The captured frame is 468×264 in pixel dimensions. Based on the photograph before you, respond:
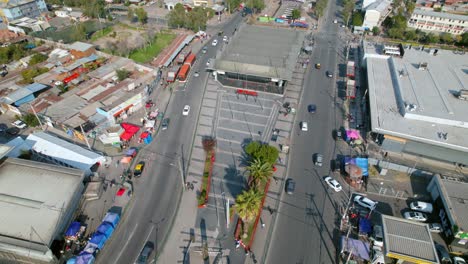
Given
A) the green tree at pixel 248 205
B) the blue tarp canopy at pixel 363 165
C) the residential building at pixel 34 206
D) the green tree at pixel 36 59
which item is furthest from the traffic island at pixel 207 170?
the green tree at pixel 36 59

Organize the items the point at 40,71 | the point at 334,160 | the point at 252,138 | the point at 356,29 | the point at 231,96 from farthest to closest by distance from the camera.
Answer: the point at 356,29 < the point at 40,71 < the point at 231,96 < the point at 252,138 < the point at 334,160

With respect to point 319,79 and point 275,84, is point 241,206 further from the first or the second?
point 319,79

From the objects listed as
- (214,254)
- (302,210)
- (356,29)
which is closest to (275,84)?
(302,210)

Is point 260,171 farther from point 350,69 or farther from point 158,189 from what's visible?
point 350,69

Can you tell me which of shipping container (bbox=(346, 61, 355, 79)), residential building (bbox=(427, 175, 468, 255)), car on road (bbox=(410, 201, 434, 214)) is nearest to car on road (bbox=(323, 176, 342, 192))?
car on road (bbox=(410, 201, 434, 214))

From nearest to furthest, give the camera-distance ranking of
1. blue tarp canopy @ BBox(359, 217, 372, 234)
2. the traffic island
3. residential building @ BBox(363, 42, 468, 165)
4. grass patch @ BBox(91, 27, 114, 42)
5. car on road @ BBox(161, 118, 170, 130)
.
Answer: blue tarp canopy @ BBox(359, 217, 372, 234) → the traffic island → residential building @ BBox(363, 42, 468, 165) → car on road @ BBox(161, 118, 170, 130) → grass patch @ BBox(91, 27, 114, 42)

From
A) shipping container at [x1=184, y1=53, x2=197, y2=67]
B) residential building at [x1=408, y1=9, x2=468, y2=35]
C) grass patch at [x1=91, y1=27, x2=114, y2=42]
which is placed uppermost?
residential building at [x1=408, y1=9, x2=468, y2=35]

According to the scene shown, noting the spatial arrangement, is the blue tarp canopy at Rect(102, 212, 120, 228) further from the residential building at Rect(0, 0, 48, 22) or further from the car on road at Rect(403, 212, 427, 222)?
the residential building at Rect(0, 0, 48, 22)
